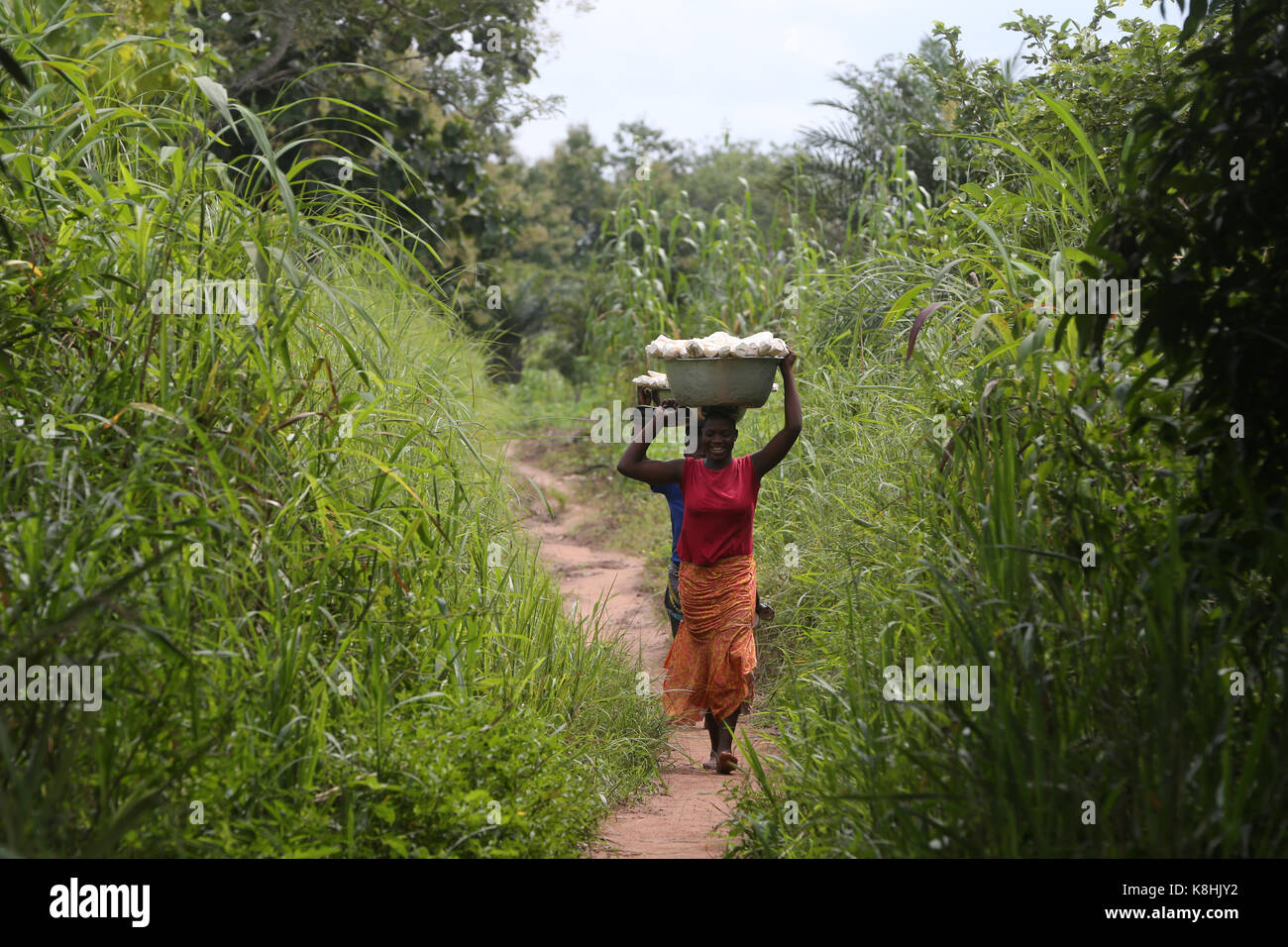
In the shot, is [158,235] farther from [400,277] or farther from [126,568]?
[126,568]

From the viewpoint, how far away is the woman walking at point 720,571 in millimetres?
4457

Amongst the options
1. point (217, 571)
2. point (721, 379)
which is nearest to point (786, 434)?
point (721, 379)

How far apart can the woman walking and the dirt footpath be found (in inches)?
9.8

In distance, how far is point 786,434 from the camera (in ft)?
14.6

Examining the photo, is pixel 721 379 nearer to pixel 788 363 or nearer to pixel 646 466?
pixel 788 363

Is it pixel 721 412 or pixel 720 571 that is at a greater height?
pixel 721 412

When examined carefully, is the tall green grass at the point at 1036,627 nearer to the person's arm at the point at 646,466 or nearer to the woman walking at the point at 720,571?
the woman walking at the point at 720,571

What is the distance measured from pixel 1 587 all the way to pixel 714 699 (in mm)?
2695

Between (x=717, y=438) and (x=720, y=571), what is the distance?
54 cm

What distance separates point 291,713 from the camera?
2.88 m

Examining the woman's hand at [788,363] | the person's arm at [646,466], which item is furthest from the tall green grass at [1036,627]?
the person's arm at [646,466]

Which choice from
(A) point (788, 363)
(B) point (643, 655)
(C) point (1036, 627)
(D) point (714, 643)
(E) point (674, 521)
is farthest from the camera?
(B) point (643, 655)

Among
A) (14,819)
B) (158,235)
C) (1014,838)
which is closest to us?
(14,819)
